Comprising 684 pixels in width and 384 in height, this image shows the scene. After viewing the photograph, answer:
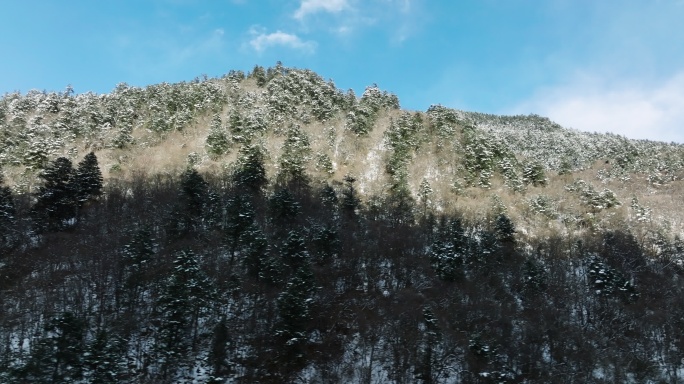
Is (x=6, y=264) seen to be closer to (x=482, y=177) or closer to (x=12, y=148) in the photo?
(x=12, y=148)

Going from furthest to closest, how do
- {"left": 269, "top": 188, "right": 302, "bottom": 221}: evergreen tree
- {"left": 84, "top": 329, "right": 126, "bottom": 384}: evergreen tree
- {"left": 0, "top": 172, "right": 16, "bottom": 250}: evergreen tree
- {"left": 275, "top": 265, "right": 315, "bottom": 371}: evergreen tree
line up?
{"left": 269, "top": 188, "right": 302, "bottom": 221}: evergreen tree < {"left": 0, "top": 172, "right": 16, "bottom": 250}: evergreen tree < {"left": 275, "top": 265, "right": 315, "bottom": 371}: evergreen tree < {"left": 84, "top": 329, "right": 126, "bottom": 384}: evergreen tree

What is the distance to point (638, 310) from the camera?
51.6 meters

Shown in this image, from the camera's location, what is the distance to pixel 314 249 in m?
55.3

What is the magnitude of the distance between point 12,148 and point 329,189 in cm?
5360

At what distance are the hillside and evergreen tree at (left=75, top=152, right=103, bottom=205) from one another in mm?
323

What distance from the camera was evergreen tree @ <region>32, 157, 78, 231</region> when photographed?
5659 centimetres

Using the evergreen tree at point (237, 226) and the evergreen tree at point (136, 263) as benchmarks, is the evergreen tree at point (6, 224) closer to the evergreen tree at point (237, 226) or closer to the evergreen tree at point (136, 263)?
the evergreen tree at point (136, 263)

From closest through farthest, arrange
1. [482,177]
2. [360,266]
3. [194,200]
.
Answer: [360,266], [194,200], [482,177]

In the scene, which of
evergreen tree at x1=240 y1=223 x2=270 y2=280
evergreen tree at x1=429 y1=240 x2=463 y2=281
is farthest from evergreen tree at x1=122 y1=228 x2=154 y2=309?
evergreen tree at x1=429 y1=240 x2=463 y2=281

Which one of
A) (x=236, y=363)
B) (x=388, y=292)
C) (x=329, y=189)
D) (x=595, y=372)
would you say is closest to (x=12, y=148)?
(x=329, y=189)

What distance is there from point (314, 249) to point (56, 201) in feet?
109

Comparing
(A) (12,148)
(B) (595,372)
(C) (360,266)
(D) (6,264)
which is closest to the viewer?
(B) (595,372)

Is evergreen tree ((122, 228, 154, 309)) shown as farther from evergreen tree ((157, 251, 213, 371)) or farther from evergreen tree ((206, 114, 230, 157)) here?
evergreen tree ((206, 114, 230, 157))

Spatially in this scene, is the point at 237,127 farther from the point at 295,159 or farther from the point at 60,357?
the point at 60,357
